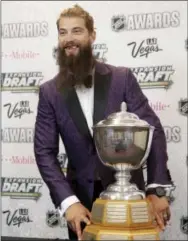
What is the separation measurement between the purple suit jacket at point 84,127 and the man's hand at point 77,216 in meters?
0.21

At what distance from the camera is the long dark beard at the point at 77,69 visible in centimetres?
166

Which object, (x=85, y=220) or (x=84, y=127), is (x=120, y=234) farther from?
(x=84, y=127)

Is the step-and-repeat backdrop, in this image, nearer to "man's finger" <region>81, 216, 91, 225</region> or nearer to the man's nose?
the man's nose

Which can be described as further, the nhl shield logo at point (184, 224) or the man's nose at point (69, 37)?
Result: the nhl shield logo at point (184, 224)

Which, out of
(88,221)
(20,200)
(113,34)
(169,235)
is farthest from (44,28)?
(88,221)

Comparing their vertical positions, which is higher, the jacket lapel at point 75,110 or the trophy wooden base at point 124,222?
the jacket lapel at point 75,110

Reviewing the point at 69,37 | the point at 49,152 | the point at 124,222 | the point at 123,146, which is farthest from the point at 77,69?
the point at 124,222

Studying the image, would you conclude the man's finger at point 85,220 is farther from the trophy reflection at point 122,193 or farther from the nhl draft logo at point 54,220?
the nhl draft logo at point 54,220

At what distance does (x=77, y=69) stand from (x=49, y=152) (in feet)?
1.00

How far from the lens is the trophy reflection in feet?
3.85

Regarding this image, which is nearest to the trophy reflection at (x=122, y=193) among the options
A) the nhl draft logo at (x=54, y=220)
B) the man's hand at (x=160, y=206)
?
the man's hand at (x=160, y=206)

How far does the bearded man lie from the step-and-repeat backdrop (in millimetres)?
768

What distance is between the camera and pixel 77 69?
166 cm

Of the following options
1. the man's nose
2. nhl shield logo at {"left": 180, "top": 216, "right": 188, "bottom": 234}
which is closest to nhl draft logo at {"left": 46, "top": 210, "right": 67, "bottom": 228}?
nhl shield logo at {"left": 180, "top": 216, "right": 188, "bottom": 234}
